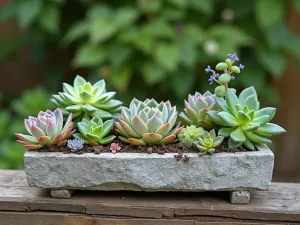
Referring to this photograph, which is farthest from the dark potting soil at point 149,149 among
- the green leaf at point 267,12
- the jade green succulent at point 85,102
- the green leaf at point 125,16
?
the green leaf at point 267,12

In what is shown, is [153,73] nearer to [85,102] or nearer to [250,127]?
[85,102]

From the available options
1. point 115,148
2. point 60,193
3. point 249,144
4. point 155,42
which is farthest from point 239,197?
point 155,42

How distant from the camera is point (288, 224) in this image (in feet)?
4.88

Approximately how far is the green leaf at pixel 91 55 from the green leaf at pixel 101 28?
7 centimetres

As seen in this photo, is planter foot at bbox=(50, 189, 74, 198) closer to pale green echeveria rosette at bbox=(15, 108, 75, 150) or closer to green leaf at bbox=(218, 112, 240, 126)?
pale green echeveria rosette at bbox=(15, 108, 75, 150)

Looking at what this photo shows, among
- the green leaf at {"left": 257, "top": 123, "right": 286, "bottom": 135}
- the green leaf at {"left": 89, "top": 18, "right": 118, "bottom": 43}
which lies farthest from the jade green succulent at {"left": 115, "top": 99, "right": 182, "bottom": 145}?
the green leaf at {"left": 89, "top": 18, "right": 118, "bottom": 43}

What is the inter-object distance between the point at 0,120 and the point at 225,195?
73.9 inches

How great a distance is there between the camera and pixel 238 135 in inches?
58.1

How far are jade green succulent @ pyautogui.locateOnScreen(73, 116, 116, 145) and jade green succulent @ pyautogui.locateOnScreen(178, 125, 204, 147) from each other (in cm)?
20

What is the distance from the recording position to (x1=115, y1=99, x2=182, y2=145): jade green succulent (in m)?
1.48

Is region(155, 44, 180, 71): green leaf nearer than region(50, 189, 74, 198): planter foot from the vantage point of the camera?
No

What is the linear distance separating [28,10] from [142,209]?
6.36ft

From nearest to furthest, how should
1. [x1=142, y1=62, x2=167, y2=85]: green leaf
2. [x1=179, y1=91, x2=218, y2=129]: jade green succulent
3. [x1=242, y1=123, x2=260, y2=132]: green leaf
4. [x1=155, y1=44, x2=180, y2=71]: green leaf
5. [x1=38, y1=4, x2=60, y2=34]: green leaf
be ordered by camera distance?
[x1=242, y1=123, x2=260, y2=132]: green leaf < [x1=179, y1=91, x2=218, y2=129]: jade green succulent < [x1=155, y1=44, x2=180, y2=71]: green leaf < [x1=142, y1=62, x2=167, y2=85]: green leaf < [x1=38, y1=4, x2=60, y2=34]: green leaf

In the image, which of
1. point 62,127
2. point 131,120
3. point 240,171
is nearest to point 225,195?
point 240,171
